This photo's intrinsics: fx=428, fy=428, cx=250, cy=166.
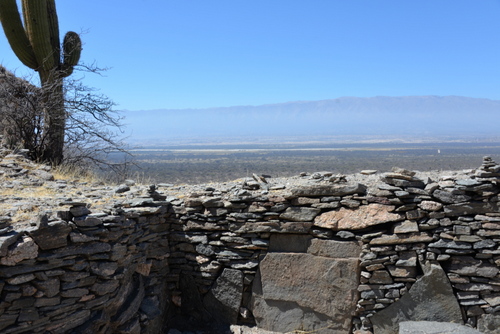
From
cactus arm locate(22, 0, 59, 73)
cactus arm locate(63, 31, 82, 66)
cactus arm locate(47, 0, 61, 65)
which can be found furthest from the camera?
cactus arm locate(63, 31, 82, 66)

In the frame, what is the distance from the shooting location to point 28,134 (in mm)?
10836

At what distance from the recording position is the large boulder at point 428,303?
6.18 metres

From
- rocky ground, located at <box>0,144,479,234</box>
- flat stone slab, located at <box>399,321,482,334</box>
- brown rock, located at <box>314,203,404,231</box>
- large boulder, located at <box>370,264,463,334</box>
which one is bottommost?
flat stone slab, located at <box>399,321,482,334</box>

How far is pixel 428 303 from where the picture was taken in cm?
623

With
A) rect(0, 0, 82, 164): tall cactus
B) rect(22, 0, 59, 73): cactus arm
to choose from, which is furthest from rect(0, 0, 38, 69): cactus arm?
rect(22, 0, 59, 73): cactus arm

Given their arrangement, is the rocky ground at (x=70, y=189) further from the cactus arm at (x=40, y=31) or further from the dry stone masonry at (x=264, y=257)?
the cactus arm at (x=40, y=31)

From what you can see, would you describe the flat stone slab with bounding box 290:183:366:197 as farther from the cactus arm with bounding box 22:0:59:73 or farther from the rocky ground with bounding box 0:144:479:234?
the cactus arm with bounding box 22:0:59:73

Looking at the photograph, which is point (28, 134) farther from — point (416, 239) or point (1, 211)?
point (416, 239)

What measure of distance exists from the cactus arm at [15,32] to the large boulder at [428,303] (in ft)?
33.6

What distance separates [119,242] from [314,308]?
314 cm

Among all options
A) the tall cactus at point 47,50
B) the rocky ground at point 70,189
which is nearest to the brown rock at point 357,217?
the rocky ground at point 70,189

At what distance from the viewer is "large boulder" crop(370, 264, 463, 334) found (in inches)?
243

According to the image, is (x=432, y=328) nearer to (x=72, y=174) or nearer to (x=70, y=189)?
(x=70, y=189)

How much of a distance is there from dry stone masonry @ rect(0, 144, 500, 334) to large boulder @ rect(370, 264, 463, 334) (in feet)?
0.05
